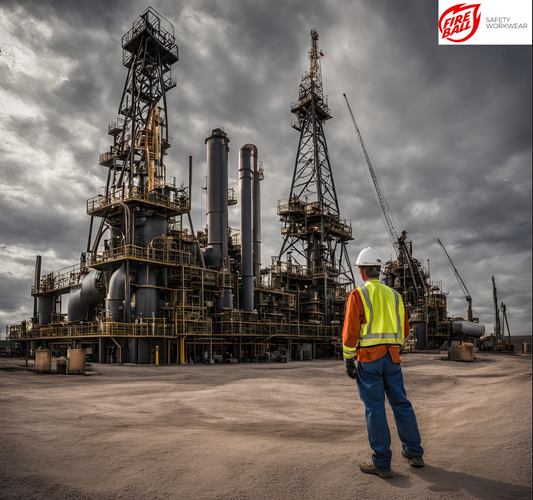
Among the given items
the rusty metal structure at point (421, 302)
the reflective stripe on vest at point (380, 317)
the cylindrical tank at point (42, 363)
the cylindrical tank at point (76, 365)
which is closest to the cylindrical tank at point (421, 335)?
the rusty metal structure at point (421, 302)

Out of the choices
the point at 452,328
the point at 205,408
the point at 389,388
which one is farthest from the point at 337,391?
the point at 452,328

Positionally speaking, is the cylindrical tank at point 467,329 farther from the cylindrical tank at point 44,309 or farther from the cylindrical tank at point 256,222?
the cylindrical tank at point 44,309

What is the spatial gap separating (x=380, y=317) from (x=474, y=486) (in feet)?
6.23

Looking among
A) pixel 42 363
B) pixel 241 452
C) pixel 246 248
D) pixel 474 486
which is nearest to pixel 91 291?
pixel 246 248

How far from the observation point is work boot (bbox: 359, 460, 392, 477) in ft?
15.1

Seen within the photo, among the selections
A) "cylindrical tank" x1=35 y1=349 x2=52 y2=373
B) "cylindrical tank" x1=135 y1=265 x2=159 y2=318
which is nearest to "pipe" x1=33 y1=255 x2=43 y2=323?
"cylindrical tank" x1=135 y1=265 x2=159 y2=318

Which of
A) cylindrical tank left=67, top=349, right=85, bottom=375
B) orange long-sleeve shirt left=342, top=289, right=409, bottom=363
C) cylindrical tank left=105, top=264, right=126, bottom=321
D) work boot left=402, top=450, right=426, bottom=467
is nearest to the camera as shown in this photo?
work boot left=402, top=450, right=426, bottom=467

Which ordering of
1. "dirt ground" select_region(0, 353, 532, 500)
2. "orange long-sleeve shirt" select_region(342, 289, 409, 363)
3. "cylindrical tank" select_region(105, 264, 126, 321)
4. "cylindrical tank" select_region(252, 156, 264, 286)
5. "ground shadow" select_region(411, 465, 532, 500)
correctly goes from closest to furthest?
1. "ground shadow" select_region(411, 465, 532, 500)
2. "dirt ground" select_region(0, 353, 532, 500)
3. "orange long-sleeve shirt" select_region(342, 289, 409, 363)
4. "cylindrical tank" select_region(105, 264, 126, 321)
5. "cylindrical tank" select_region(252, 156, 264, 286)

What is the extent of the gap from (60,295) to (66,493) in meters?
49.2

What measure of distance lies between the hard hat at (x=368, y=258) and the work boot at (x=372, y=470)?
2.41m

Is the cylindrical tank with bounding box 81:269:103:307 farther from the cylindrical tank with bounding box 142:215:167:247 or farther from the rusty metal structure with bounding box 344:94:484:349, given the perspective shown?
the rusty metal structure with bounding box 344:94:484:349

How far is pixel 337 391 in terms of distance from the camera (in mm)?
13078

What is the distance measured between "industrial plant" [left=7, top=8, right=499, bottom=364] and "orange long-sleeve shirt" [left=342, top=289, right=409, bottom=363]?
2583 centimetres

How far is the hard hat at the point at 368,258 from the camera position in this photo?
5.98 m
